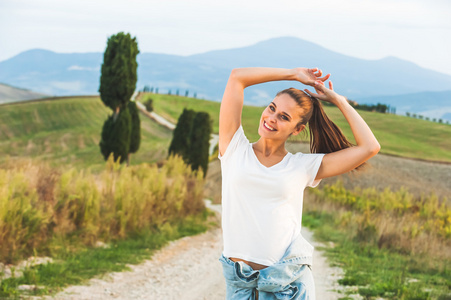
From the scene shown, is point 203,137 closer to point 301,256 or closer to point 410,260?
point 410,260

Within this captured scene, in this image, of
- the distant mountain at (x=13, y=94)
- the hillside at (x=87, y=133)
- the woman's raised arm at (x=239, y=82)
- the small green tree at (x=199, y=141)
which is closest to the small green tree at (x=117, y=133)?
the small green tree at (x=199, y=141)

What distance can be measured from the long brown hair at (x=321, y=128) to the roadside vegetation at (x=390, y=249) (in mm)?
4572

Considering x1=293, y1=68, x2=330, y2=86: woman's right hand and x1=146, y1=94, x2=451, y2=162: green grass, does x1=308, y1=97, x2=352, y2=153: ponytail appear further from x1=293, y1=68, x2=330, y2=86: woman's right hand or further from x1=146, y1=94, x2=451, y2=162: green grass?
x1=146, y1=94, x2=451, y2=162: green grass

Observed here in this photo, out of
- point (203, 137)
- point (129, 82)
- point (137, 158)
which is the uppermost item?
point (129, 82)

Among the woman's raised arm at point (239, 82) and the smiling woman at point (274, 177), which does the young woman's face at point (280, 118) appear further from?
the woman's raised arm at point (239, 82)

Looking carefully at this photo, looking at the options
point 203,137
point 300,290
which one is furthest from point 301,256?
point 203,137

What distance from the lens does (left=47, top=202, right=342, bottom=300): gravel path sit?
7.27m

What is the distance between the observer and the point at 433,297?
6.88 meters

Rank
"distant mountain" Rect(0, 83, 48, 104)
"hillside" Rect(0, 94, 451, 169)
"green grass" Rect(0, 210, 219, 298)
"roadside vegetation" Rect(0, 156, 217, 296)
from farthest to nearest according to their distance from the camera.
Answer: "distant mountain" Rect(0, 83, 48, 104) < "hillside" Rect(0, 94, 451, 169) < "roadside vegetation" Rect(0, 156, 217, 296) < "green grass" Rect(0, 210, 219, 298)

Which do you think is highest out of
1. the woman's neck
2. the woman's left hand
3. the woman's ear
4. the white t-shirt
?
the woman's left hand

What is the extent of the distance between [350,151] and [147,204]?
927 cm

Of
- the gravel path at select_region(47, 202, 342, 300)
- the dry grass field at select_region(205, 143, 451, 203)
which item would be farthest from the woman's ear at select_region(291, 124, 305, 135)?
the dry grass field at select_region(205, 143, 451, 203)

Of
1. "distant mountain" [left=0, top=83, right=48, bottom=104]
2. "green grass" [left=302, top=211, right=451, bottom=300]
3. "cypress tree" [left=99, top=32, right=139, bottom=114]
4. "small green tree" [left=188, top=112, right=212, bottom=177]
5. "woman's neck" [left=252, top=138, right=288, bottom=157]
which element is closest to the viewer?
"woman's neck" [left=252, top=138, right=288, bottom=157]

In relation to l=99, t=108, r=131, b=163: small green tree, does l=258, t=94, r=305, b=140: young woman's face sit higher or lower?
higher
